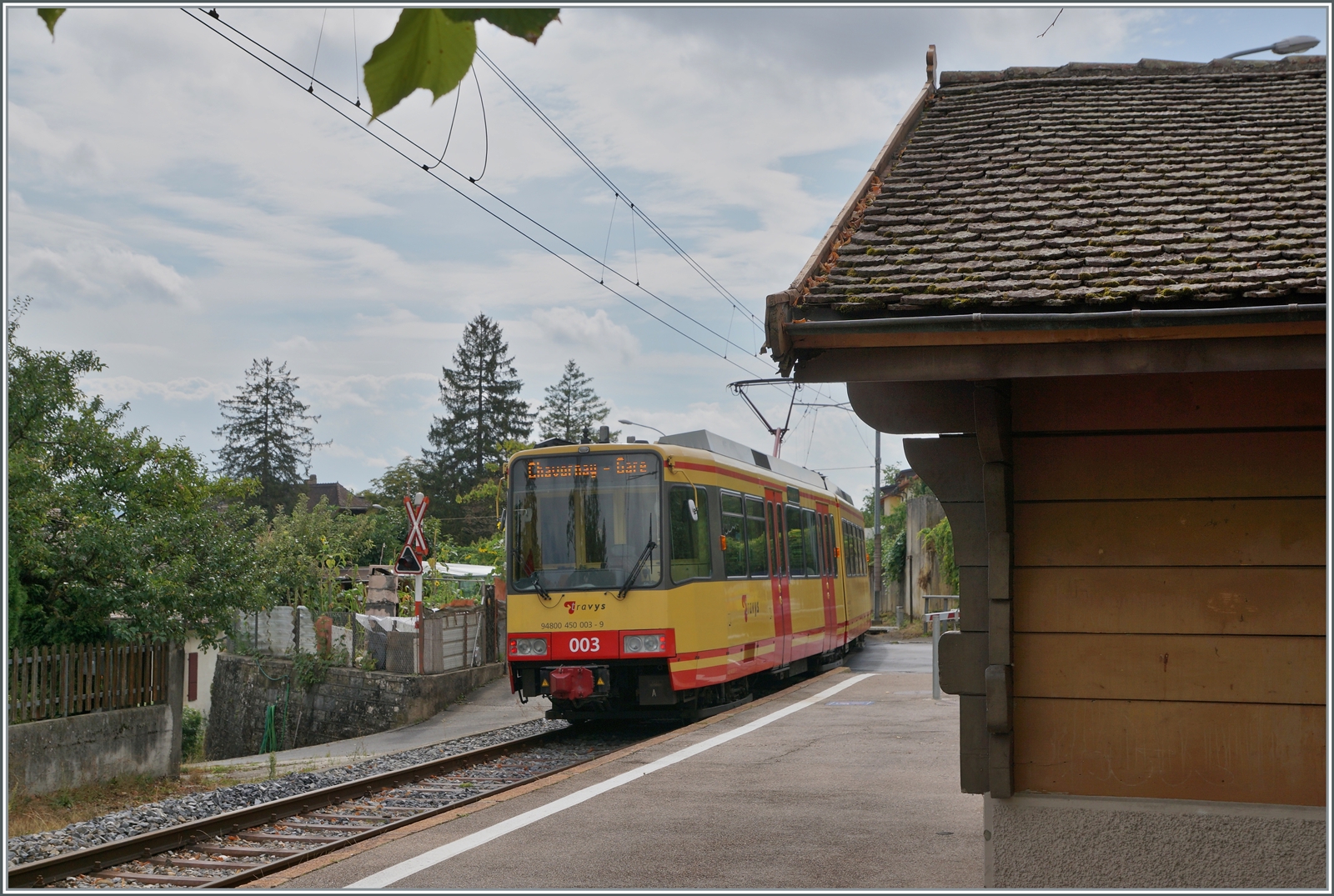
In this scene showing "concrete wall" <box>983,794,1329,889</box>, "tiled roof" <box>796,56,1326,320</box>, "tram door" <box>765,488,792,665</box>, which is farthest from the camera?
"tram door" <box>765,488,792,665</box>

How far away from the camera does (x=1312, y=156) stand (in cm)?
593

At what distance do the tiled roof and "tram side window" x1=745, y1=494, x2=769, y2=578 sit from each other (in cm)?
749

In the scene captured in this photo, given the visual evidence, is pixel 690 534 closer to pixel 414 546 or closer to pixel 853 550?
pixel 414 546

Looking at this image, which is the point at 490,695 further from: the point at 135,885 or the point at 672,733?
the point at 135,885

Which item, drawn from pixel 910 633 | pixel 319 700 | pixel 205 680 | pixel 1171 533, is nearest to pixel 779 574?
pixel 319 700

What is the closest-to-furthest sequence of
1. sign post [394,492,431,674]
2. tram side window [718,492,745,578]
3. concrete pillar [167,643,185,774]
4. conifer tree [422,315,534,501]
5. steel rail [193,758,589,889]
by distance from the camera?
steel rail [193,758,589,889] < tram side window [718,492,745,578] < concrete pillar [167,643,185,774] < sign post [394,492,431,674] < conifer tree [422,315,534,501]

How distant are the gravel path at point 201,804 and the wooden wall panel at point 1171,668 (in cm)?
600

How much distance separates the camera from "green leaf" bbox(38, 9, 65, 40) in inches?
75.5

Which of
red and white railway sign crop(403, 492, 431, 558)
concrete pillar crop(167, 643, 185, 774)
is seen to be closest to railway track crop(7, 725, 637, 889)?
concrete pillar crop(167, 643, 185, 774)

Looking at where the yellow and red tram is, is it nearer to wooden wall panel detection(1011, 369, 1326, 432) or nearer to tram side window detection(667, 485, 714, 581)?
tram side window detection(667, 485, 714, 581)

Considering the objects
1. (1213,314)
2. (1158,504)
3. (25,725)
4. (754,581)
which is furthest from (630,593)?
(1213,314)

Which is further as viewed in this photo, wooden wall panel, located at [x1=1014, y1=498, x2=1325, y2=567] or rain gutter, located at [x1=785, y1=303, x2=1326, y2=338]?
wooden wall panel, located at [x1=1014, y1=498, x2=1325, y2=567]

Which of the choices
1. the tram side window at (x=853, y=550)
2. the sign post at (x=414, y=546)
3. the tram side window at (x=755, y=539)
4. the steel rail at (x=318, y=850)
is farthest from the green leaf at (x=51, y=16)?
the tram side window at (x=853, y=550)

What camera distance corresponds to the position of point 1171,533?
518cm
